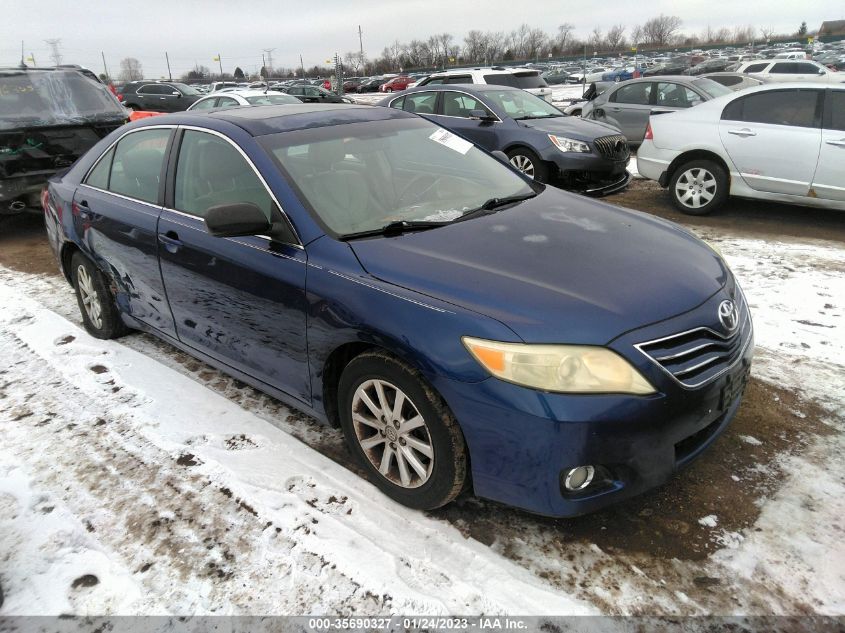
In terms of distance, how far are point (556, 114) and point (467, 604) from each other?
319 inches

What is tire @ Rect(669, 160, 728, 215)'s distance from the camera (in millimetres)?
7000

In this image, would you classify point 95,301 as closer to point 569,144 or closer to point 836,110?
point 569,144

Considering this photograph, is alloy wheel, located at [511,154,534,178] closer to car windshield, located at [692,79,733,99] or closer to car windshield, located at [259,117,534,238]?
car windshield, located at [692,79,733,99]

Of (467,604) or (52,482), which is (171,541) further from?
(467,604)

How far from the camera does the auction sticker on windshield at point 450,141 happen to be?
3.64 meters

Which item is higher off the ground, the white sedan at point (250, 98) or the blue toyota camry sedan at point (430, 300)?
the white sedan at point (250, 98)

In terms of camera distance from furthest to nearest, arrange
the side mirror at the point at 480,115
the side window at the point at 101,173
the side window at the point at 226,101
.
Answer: the side window at the point at 226,101, the side mirror at the point at 480,115, the side window at the point at 101,173

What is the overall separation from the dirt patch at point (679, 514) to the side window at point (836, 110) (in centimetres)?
463

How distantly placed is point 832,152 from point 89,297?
698 cm

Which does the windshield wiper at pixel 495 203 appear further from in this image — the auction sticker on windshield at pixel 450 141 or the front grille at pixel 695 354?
the front grille at pixel 695 354

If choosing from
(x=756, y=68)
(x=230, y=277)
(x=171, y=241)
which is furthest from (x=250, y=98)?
(x=756, y=68)

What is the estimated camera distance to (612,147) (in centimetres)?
797

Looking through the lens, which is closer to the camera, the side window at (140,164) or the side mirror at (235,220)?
the side mirror at (235,220)

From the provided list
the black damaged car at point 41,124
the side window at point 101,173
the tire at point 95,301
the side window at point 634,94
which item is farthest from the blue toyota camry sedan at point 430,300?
the side window at point 634,94
